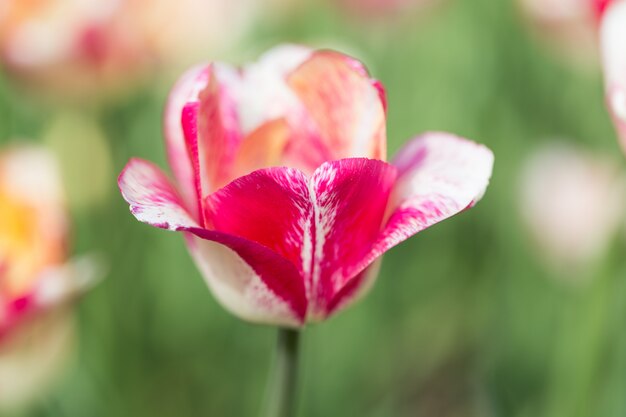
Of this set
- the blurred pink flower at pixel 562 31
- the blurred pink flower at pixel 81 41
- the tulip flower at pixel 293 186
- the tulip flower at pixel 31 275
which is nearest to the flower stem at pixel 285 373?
the tulip flower at pixel 293 186

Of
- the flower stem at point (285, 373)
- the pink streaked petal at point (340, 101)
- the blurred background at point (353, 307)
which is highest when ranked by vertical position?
the pink streaked petal at point (340, 101)

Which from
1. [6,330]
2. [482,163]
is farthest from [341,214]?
[6,330]

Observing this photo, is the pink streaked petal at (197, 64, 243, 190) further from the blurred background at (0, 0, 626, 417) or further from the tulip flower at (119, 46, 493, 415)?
the blurred background at (0, 0, 626, 417)

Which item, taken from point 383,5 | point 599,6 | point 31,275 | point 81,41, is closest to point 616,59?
point 599,6

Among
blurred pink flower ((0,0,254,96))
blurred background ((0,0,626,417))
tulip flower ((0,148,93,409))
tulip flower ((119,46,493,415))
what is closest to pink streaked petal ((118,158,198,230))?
tulip flower ((119,46,493,415))

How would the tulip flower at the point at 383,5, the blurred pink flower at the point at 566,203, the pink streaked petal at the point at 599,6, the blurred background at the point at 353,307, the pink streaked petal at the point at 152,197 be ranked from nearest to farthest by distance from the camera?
the pink streaked petal at the point at 152,197, the pink streaked petal at the point at 599,6, the blurred background at the point at 353,307, the blurred pink flower at the point at 566,203, the tulip flower at the point at 383,5

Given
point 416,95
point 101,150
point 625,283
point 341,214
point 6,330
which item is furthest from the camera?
point 416,95

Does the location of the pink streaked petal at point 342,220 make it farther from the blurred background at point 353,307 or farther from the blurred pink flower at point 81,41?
Answer: the blurred pink flower at point 81,41

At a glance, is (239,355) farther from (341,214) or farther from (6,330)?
(341,214)
